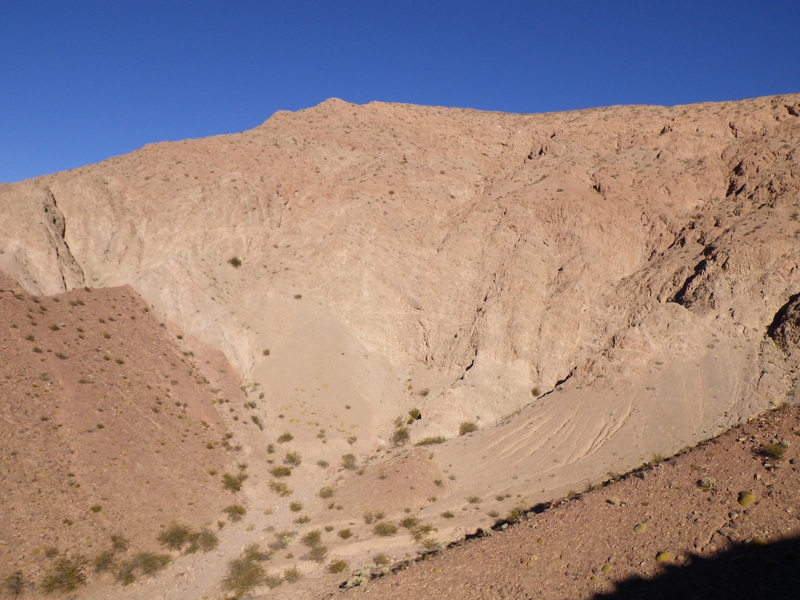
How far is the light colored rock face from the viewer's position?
22.0 m

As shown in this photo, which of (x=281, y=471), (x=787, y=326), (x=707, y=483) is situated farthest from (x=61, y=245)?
(x=787, y=326)

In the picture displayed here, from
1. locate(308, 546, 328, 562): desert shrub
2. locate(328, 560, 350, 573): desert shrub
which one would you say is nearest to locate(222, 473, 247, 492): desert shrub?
locate(308, 546, 328, 562): desert shrub

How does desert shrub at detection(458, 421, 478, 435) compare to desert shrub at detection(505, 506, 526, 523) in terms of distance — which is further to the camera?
desert shrub at detection(458, 421, 478, 435)

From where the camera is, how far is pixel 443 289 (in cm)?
2905

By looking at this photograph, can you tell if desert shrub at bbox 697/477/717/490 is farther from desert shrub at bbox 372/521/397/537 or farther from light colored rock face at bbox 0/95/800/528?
desert shrub at bbox 372/521/397/537

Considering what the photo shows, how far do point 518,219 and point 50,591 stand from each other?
88.4ft

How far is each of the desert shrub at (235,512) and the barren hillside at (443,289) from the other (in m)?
0.52

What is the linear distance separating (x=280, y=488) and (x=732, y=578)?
1533cm

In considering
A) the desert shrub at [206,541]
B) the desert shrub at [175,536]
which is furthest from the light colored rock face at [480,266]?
the desert shrub at [175,536]

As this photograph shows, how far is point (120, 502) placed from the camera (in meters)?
15.9

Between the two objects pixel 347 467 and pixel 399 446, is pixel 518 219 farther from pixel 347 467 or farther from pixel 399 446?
pixel 347 467

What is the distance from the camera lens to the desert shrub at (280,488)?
19.4 metres

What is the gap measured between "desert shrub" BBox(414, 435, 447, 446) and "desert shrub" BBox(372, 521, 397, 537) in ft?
18.4

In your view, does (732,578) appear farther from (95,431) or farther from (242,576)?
(95,431)
